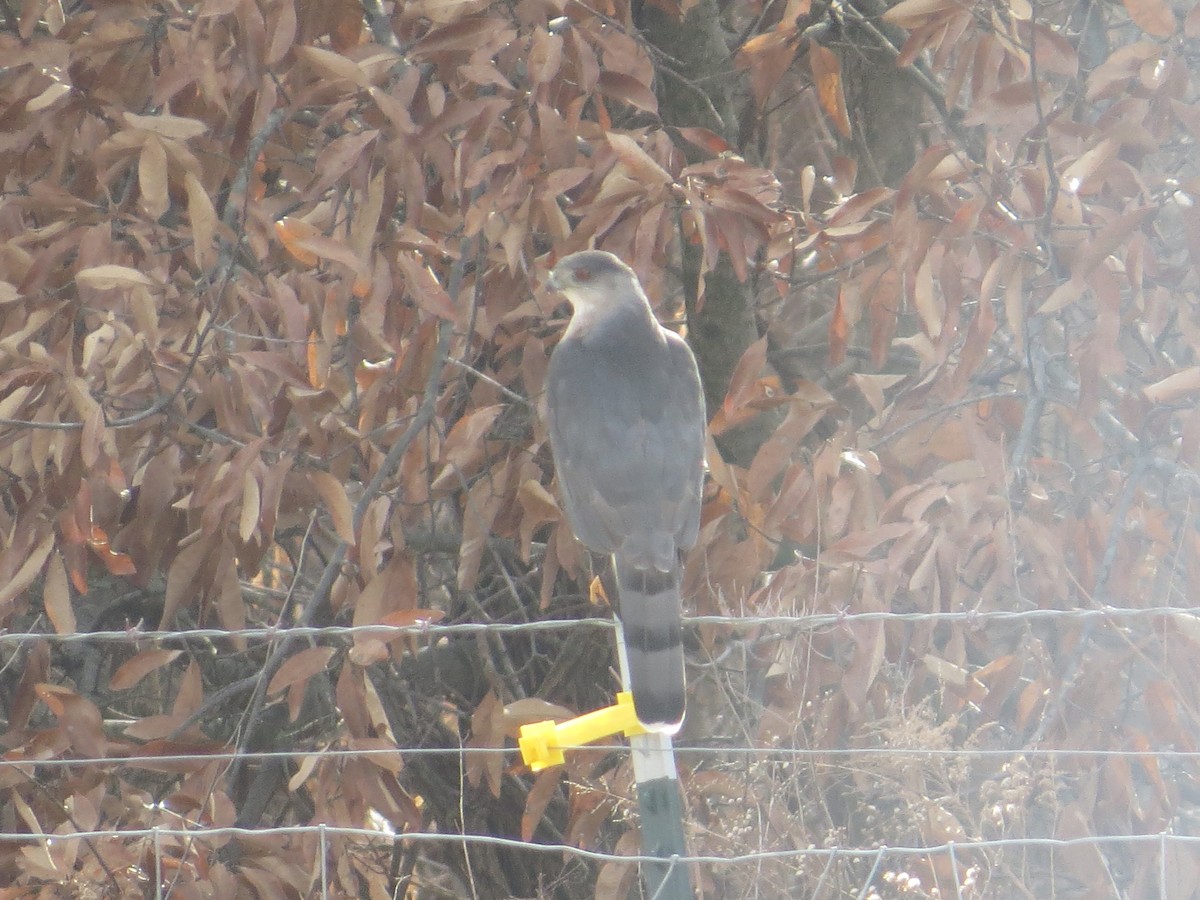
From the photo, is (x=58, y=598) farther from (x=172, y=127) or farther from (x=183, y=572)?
(x=172, y=127)

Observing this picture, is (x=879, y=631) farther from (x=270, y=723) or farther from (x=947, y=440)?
(x=270, y=723)

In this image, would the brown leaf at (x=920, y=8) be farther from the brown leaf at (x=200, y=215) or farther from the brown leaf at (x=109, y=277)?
the brown leaf at (x=109, y=277)

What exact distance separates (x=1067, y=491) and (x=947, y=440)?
66 centimetres

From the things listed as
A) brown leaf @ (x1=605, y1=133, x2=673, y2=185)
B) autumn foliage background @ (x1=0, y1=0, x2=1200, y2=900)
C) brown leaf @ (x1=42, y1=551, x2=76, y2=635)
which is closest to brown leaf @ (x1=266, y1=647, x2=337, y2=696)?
autumn foliage background @ (x1=0, y1=0, x2=1200, y2=900)

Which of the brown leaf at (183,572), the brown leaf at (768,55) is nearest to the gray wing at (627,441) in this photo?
the brown leaf at (768,55)

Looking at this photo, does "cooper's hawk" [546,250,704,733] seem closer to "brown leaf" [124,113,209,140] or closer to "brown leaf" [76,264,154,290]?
"brown leaf" [124,113,209,140]

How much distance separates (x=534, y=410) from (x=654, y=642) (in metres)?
1.22

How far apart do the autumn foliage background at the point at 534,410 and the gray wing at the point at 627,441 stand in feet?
0.41

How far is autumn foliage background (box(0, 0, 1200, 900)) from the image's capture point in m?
3.37

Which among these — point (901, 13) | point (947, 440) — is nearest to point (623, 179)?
point (901, 13)

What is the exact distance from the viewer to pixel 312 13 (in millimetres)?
3609

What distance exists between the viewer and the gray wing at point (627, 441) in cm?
354

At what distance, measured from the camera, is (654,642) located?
3008 mm

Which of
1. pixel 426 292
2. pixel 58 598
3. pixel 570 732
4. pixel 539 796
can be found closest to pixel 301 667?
pixel 58 598
